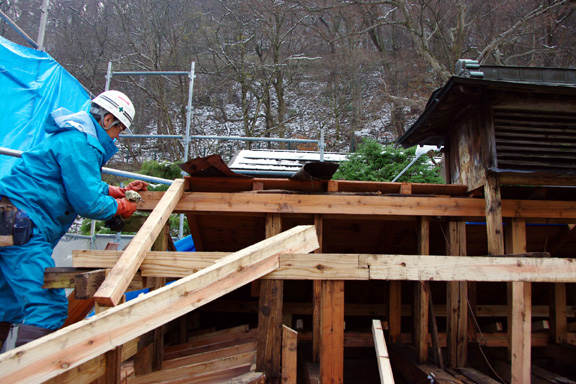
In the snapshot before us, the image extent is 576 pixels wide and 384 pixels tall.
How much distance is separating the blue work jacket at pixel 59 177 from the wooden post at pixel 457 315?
3.63 meters

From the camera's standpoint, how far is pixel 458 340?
14.1 feet

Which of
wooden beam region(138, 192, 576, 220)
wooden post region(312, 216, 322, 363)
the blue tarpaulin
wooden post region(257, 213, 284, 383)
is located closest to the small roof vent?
wooden beam region(138, 192, 576, 220)

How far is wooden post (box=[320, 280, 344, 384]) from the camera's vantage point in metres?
2.37

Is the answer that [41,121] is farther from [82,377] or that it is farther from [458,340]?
[458,340]

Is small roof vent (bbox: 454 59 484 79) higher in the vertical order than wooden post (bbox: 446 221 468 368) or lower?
higher

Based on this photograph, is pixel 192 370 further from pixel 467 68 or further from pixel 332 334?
pixel 467 68

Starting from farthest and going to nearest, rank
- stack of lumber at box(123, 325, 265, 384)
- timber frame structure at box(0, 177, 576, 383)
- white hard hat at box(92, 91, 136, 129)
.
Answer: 1. stack of lumber at box(123, 325, 265, 384)
2. white hard hat at box(92, 91, 136, 129)
3. timber frame structure at box(0, 177, 576, 383)

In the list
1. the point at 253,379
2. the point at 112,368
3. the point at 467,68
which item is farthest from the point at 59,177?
the point at 467,68

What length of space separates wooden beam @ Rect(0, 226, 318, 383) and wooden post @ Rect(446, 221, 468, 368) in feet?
8.91

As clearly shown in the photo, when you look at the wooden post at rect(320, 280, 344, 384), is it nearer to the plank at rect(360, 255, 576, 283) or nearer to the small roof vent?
the plank at rect(360, 255, 576, 283)

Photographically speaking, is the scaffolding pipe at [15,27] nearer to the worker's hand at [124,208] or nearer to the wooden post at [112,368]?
the worker's hand at [124,208]

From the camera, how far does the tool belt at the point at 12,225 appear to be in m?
2.37

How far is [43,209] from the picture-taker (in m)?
2.66

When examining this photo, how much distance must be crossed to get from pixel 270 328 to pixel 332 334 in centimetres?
39
